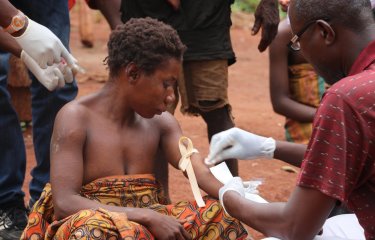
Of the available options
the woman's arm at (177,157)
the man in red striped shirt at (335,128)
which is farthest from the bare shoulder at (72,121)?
the man in red striped shirt at (335,128)

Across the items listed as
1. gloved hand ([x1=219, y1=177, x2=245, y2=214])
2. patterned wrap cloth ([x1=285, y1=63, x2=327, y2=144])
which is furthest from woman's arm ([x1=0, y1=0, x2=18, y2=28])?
patterned wrap cloth ([x1=285, y1=63, x2=327, y2=144])

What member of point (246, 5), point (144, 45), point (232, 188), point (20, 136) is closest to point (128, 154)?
point (144, 45)

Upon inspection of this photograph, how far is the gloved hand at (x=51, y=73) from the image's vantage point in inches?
135

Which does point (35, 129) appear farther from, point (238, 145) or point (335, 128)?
point (335, 128)

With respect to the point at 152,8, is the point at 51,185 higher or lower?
lower

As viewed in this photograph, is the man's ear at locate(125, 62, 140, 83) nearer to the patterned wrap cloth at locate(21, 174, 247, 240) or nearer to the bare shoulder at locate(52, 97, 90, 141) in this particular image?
the bare shoulder at locate(52, 97, 90, 141)

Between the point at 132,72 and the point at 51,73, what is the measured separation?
44 centimetres

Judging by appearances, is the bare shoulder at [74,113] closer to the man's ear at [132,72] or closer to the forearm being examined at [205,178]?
the man's ear at [132,72]

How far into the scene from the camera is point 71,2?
4363 mm

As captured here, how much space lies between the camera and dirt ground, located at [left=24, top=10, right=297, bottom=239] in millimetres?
5180

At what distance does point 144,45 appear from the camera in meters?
3.16

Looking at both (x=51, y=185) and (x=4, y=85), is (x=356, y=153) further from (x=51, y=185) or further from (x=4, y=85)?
(x=4, y=85)

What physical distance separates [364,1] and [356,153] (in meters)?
0.52

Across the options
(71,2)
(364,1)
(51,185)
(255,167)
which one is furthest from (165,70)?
(255,167)
